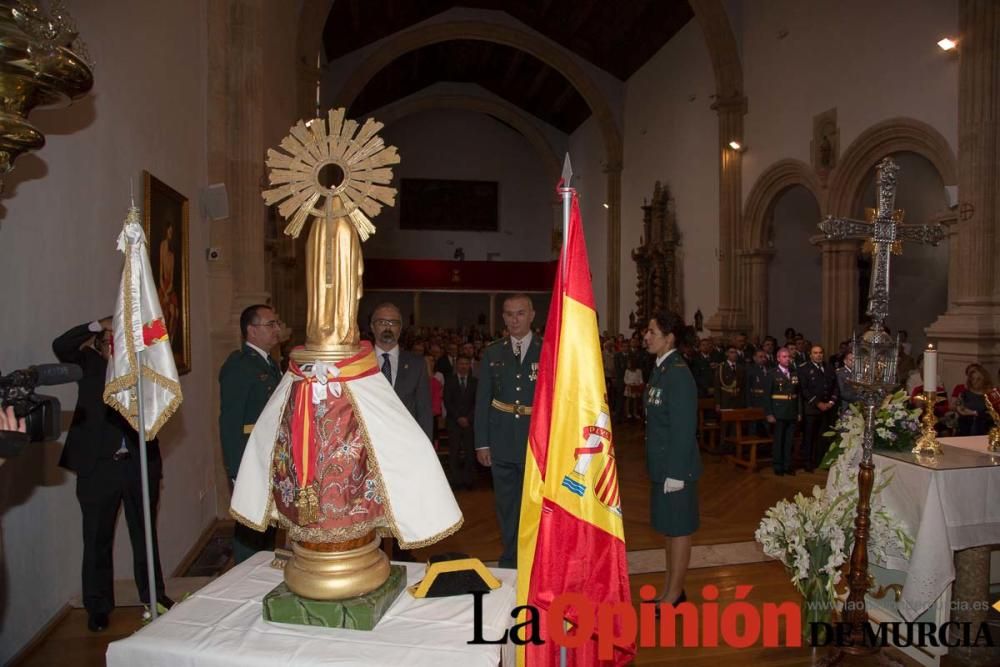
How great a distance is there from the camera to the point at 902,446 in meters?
3.67

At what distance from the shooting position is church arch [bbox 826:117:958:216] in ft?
25.5

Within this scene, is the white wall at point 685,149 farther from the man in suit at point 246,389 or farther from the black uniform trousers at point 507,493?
the man in suit at point 246,389

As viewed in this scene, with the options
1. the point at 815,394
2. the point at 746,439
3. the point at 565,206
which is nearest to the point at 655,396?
the point at 565,206

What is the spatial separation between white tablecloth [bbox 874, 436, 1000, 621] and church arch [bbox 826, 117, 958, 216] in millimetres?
5634

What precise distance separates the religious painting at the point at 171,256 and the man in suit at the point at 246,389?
1.94 feet

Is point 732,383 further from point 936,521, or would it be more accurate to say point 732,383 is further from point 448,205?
point 448,205

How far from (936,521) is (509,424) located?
7.37 ft

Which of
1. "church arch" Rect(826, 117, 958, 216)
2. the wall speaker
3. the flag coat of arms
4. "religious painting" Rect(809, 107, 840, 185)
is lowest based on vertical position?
the flag coat of arms

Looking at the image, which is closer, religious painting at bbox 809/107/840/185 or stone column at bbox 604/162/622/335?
religious painting at bbox 809/107/840/185

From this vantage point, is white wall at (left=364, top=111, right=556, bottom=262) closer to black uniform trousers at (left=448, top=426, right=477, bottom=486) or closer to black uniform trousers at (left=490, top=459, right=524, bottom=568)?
black uniform trousers at (left=448, top=426, right=477, bottom=486)

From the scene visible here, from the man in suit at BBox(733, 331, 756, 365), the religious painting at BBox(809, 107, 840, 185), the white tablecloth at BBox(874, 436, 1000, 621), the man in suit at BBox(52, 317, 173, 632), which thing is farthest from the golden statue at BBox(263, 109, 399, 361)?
the religious painting at BBox(809, 107, 840, 185)

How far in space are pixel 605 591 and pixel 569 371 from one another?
0.73 meters

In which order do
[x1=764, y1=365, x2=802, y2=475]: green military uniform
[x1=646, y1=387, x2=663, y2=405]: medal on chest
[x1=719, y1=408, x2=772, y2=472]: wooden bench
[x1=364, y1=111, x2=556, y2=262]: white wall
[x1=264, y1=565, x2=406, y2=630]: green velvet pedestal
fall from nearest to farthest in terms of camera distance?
[x1=264, y1=565, x2=406, y2=630]: green velvet pedestal, [x1=646, y1=387, x2=663, y2=405]: medal on chest, [x1=764, y1=365, x2=802, y2=475]: green military uniform, [x1=719, y1=408, x2=772, y2=472]: wooden bench, [x1=364, y1=111, x2=556, y2=262]: white wall

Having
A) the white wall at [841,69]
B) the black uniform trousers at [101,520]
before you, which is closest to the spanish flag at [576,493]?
the black uniform trousers at [101,520]
